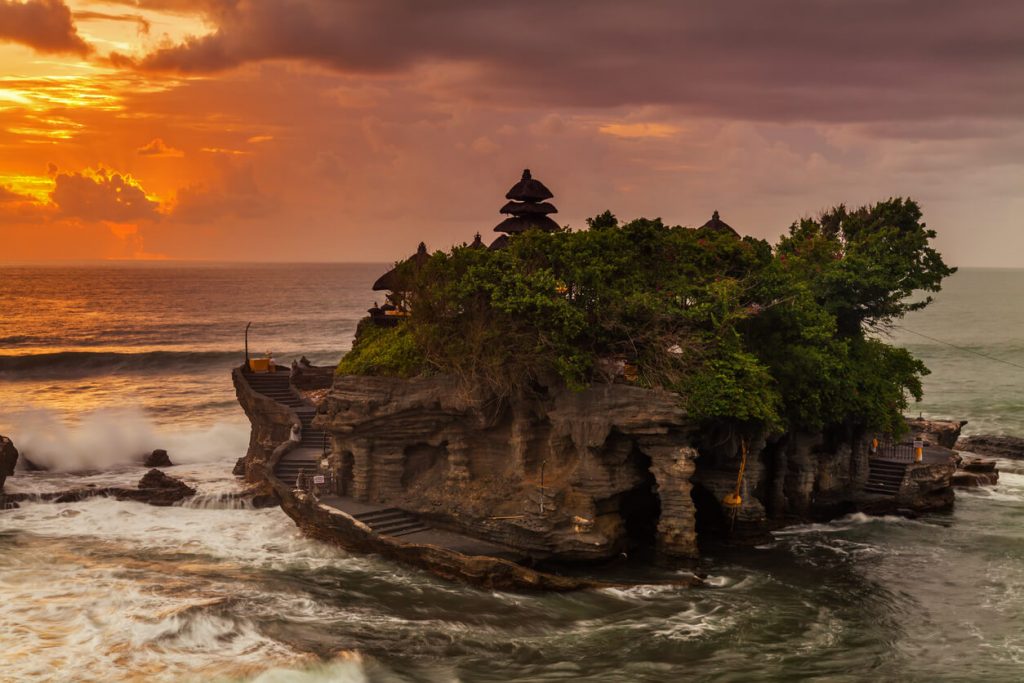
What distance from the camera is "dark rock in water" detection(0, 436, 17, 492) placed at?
43.2 metres

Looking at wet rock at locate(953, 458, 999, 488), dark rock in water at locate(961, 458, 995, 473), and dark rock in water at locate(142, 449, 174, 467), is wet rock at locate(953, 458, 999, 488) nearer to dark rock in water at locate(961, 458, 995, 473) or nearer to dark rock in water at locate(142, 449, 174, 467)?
dark rock in water at locate(961, 458, 995, 473)

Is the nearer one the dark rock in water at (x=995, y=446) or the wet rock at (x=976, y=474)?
the wet rock at (x=976, y=474)

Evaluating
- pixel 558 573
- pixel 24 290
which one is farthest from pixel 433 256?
pixel 24 290

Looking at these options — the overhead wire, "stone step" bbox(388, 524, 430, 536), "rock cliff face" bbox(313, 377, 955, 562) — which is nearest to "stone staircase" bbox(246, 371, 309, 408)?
"rock cliff face" bbox(313, 377, 955, 562)

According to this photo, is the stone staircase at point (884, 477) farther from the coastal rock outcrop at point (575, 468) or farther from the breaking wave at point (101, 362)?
the breaking wave at point (101, 362)

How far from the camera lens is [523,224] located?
1670 inches

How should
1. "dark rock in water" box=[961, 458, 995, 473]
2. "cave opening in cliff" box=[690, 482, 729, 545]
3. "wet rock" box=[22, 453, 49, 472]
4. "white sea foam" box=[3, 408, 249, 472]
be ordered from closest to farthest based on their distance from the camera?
"cave opening in cliff" box=[690, 482, 729, 545], "dark rock in water" box=[961, 458, 995, 473], "wet rock" box=[22, 453, 49, 472], "white sea foam" box=[3, 408, 249, 472]

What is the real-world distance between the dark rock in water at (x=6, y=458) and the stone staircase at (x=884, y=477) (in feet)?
112

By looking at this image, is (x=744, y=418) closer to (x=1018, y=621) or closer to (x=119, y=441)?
Answer: (x=1018, y=621)

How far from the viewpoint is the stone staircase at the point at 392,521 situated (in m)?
34.1

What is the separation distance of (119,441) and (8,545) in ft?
71.2

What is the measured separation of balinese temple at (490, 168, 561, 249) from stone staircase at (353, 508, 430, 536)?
39.9ft

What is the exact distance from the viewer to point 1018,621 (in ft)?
93.9

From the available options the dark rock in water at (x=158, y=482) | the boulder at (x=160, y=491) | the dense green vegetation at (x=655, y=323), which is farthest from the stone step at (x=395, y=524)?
the dark rock in water at (x=158, y=482)
